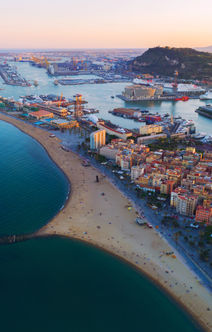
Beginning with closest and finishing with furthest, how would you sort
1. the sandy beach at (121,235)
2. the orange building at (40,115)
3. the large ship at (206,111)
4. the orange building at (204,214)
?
the sandy beach at (121,235) → the orange building at (204,214) → the orange building at (40,115) → the large ship at (206,111)

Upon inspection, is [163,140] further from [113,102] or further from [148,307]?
[113,102]

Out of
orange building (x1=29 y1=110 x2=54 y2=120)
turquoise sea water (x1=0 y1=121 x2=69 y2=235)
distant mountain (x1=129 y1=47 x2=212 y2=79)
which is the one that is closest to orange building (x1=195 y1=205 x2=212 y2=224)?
turquoise sea water (x1=0 y1=121 x2=69 y2=235)

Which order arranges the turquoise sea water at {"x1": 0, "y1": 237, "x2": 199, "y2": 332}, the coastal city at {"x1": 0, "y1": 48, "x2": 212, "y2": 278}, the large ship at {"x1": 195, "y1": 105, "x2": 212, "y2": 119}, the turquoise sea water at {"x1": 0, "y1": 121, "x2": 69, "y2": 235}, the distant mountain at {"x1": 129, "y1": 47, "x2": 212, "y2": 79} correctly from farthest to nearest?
the distant mountain at {"x1": 129, "y1": 47, "x2": 212, "y2": 79}, the large ship at {"x1": 195, "y1": 105, "x2": 212, "y2": 119}, the turquoise sea water at {"x1": 0, "y1": 121, "x2": 69, "y2": 235}, the coastal city at {"x1": 0, "y1": 48, "x2": 212, "y2": 278}, the turquoise sea water at {"x1": 0, "y1": 237, "x2": 199, "y2": 332}

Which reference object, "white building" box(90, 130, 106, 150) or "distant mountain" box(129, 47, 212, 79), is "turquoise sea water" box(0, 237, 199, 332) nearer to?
"white building" box(90, 130, 106, 150)

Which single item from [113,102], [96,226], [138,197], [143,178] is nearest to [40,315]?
[96,226]

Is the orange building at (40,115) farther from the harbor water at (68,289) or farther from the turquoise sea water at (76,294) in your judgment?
the turquoise sea water at (76,294)

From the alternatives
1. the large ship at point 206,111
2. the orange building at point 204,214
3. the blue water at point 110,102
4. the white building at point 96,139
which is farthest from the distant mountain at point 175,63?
the orange building at point 204,214
